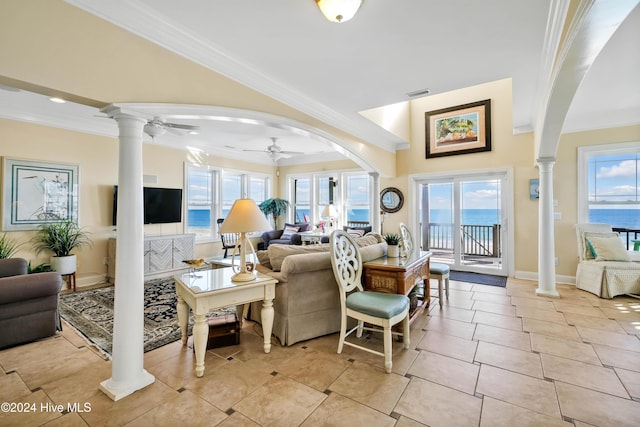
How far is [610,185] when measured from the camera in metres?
4.74

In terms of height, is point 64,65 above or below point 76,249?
above

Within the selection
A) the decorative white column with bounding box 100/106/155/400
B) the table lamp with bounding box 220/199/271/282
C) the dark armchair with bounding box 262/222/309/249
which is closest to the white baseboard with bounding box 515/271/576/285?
the dark armchair with bounding box 262/222/309/249

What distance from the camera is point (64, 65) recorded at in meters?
1.68

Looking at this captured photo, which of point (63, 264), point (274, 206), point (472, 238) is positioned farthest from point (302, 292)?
point (274, 206)

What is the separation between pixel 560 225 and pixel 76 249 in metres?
8.30

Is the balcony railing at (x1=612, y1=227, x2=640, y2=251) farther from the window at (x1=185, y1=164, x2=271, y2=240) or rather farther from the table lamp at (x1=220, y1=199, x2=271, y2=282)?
the window at (x1=185, y1=164, x2=271, y2=240)

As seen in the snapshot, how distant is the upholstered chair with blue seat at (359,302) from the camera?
2361 mm

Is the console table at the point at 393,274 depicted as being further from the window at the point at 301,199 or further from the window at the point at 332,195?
the window at the point at 301,199

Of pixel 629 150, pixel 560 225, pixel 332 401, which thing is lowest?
pixel 332 401

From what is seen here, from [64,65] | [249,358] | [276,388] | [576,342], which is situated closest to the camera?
[64,65]

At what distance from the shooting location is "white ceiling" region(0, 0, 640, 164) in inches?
80.0

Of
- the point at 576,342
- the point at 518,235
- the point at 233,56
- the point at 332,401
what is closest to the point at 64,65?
the point at 233,56

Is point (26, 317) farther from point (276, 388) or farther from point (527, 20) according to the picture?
point (527, 20)

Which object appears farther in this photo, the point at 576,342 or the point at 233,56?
the point at 576,342
